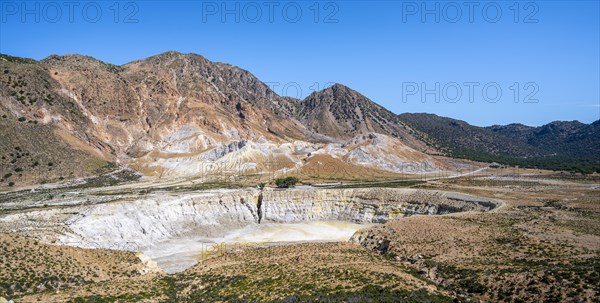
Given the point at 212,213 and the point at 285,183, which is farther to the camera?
the point at 285,183

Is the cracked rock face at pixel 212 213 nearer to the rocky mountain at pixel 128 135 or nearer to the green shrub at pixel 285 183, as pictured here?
the green shrub at pixel 285 183

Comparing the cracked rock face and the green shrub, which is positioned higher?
the green shrub

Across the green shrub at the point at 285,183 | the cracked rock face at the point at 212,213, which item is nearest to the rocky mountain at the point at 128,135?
the green shrub at the point at 285,183

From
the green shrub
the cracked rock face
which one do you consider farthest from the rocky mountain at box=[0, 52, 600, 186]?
the cracked rock face

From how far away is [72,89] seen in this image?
474 ft

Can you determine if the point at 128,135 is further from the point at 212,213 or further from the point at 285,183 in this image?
the point at 212,213

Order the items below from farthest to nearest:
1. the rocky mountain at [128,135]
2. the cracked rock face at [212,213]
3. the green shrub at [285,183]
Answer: the rocky mountain at [128,135]
the green shrub at [285,183]
the cracked rock face at [212,213]

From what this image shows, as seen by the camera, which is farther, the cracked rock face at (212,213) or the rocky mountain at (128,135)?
the rocky mountain at (128,135)

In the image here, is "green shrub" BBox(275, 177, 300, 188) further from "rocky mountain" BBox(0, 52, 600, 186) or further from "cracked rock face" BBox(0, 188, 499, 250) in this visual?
"rocky mountain" BBox(0, 52, 600, 186)

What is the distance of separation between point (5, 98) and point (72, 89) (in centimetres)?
3376

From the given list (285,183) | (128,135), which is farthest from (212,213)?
(128,135)

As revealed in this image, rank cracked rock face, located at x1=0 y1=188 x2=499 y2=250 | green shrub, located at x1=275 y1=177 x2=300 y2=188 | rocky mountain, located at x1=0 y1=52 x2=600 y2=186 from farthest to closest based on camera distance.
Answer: rocky mountain, located at x1=0 y1=52 x2=600 y2=186, green shrub, located at x1=275 y1=177 x2=300 y2=188, cracked rock face, located at x1=0 y1=188 x2=499 y2=250

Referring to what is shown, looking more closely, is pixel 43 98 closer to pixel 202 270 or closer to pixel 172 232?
pixel 172 232

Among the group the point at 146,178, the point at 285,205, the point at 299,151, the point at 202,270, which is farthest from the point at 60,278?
the point at 299,151
